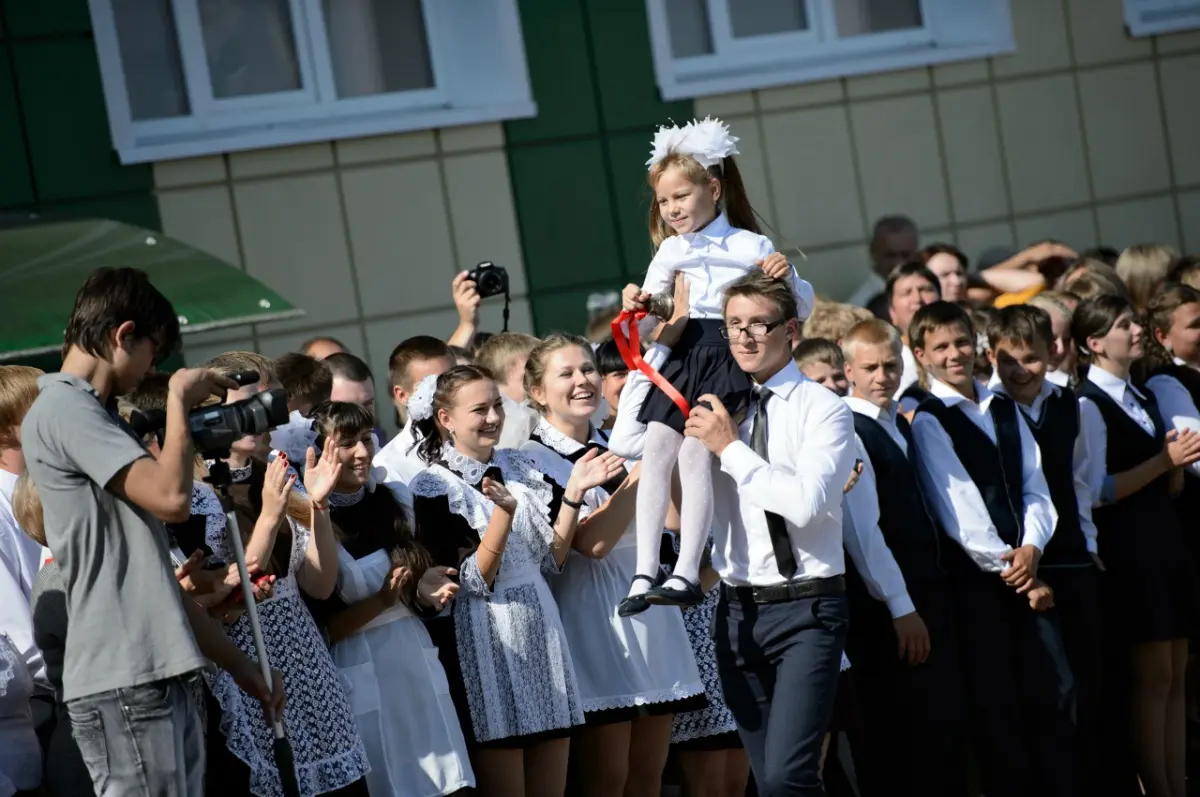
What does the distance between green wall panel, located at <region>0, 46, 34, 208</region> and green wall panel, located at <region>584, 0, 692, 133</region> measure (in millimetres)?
3031

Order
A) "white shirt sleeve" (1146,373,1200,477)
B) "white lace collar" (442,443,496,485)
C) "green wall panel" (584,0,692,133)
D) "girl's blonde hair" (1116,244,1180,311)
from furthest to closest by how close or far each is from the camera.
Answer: "green wall panel" (584,0,692,133) < "girl's blonde hair" (1116,244,1180,311) < "white shirt sleeve" (1146,373,1200,477) < "white lace collar" (442,443,496,485)

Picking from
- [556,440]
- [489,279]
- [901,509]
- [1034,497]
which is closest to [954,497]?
[901,509]

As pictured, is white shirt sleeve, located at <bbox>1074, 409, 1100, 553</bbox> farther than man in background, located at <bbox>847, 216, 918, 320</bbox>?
No

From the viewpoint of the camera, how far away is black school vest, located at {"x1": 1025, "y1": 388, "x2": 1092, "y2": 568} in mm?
6500

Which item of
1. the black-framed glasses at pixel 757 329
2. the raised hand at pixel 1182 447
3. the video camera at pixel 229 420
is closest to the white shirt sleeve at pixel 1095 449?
the raised hand at pixel 1182 447

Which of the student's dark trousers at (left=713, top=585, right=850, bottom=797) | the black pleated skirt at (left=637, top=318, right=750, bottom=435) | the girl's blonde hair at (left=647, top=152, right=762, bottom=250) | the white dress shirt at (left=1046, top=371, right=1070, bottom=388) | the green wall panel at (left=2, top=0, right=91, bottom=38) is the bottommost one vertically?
the student's dark trousers at (left=713, top=585, right=850, bottom=797)

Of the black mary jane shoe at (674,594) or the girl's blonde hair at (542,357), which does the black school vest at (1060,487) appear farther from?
the black mary jane shoe at (674,594)

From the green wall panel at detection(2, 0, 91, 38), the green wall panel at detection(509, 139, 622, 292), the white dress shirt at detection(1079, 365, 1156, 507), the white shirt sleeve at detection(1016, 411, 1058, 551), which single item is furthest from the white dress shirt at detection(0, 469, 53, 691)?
the green wall panel at detection(509, 139, 622, 292)

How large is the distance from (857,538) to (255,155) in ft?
13.3

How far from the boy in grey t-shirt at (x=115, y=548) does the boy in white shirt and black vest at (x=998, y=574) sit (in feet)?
10.3

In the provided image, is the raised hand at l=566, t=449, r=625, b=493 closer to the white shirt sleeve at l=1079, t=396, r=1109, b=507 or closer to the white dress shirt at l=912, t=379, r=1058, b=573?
the white dress shirt at l=912, t=379, r=1058, b=573

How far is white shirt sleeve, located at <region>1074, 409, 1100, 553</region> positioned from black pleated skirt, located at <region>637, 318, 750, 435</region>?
224 centimetres

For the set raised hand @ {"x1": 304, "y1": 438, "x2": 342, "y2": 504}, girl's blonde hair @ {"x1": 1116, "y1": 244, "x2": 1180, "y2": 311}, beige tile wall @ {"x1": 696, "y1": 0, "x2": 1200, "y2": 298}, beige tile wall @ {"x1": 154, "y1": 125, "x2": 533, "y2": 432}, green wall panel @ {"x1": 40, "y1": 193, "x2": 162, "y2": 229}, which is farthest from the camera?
beige tile wall @ {"x1": 696, "y1": 0, "x2": 1200, "y2": 298}

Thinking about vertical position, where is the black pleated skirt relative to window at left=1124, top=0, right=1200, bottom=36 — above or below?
below
